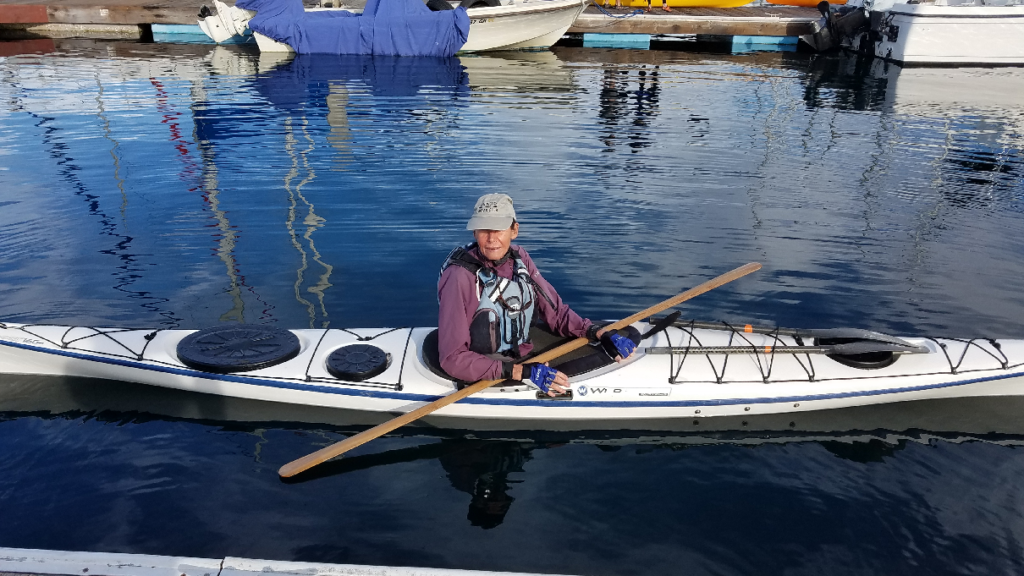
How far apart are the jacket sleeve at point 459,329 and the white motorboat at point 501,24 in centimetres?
1931

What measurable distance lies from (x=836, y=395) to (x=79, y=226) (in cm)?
851

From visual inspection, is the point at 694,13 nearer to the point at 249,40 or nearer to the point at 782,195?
the point at 249,40

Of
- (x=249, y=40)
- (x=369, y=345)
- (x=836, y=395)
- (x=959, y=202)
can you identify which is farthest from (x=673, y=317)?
(x=249, y=40)

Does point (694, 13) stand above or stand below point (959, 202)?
above

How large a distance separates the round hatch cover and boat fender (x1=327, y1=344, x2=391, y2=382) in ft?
1.19

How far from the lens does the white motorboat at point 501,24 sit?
2283 cm

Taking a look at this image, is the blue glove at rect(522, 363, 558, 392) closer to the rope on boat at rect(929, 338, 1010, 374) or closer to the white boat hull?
the rope on boat at rect(929, 338, 1010, 374)

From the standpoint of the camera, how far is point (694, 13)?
89.1 ft

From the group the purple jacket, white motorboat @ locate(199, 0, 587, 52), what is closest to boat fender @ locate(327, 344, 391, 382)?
the purple jacket

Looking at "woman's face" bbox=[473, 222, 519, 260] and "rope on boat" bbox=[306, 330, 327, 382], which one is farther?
"rope on boat" bbox=[306, 330, 327, 382]

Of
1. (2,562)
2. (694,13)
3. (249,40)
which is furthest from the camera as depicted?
(694,13)

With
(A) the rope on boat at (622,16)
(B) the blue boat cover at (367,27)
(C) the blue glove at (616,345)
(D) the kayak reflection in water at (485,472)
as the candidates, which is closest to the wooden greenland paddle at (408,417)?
(C) the blue glove at (616,345)

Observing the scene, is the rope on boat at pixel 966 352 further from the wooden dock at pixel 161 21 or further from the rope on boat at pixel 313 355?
the wooden dock at pixel 161 21

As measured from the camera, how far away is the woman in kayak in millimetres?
4926
